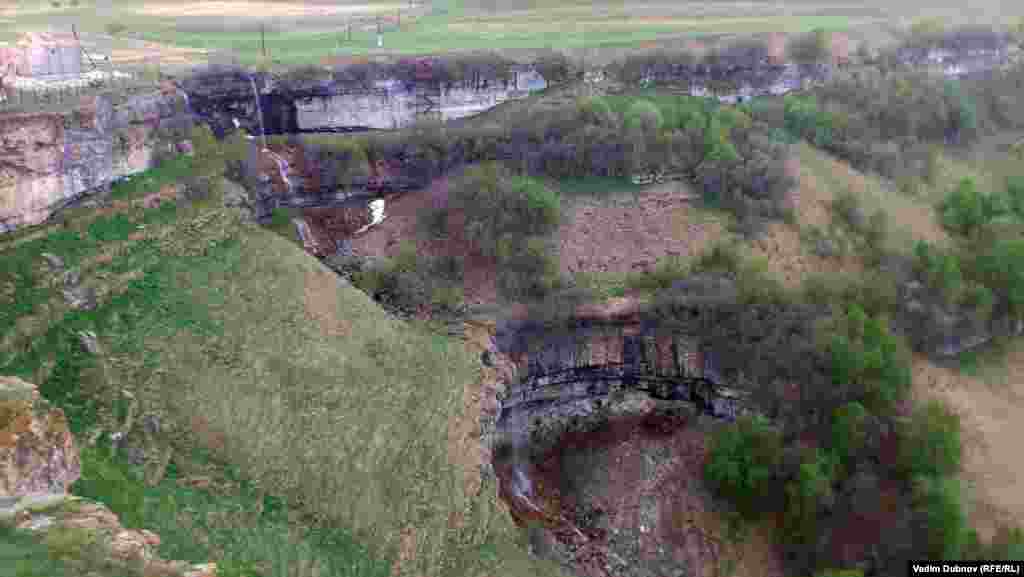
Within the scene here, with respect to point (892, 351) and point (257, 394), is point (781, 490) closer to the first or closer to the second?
point (892, 351)

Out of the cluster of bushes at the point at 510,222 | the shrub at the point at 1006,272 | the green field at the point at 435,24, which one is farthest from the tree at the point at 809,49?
the cluster of bushes at the point at 510,222

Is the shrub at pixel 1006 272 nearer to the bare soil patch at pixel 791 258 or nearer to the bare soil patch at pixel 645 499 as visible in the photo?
the bare soil patch at pixel 791 258

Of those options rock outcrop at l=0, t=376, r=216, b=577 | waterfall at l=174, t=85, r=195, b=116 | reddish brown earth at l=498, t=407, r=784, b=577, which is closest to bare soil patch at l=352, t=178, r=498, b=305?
reddish brown earth at l=498, t=407, r=784, b=577

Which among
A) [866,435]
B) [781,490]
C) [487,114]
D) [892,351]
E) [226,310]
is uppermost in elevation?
[487,114]

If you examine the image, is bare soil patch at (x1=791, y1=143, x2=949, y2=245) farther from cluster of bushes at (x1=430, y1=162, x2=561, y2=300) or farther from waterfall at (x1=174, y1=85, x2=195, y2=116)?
waterfall at (x1=174, y1=85, x2=195, y2=116)

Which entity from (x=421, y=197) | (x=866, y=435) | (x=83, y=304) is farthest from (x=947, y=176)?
(x=83, y=304)
